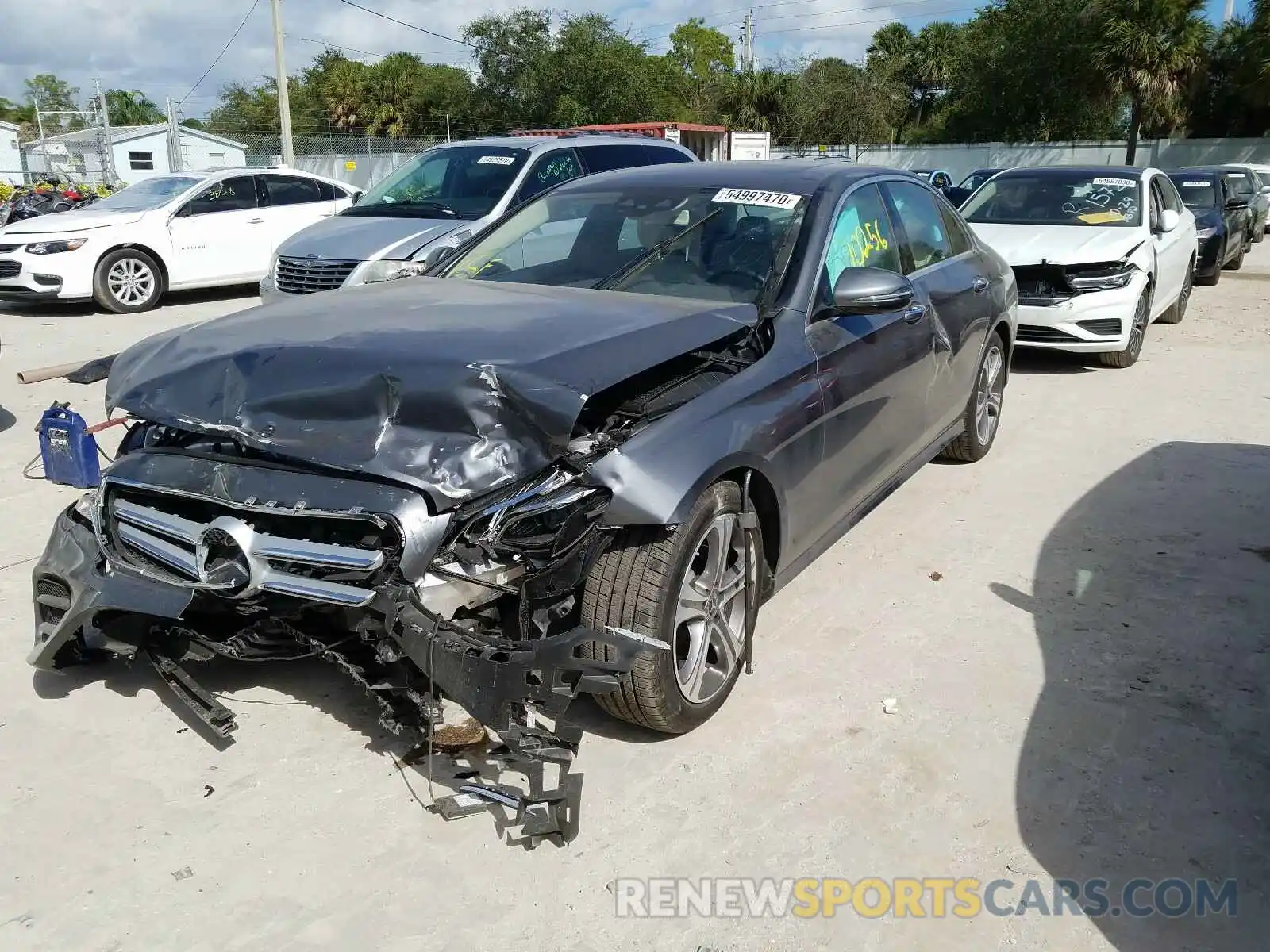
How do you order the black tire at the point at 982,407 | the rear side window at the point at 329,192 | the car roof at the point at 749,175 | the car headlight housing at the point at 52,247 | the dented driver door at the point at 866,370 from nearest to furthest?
the dented driver door at the point at 866,370 → the car roof at the point at 749,175 → the black tire at the point at 982,407 → the car headlight housing at the point at 52,247 → the rear side window at the point at 329,192

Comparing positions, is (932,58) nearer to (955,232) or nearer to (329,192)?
(329,192)

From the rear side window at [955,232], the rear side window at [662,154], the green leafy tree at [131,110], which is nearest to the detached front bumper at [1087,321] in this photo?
the rear side window at [955,232]

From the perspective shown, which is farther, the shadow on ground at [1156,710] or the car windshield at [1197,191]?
the car windshield at [1197,191]

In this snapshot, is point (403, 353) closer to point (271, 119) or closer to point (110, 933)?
point (110, 933)

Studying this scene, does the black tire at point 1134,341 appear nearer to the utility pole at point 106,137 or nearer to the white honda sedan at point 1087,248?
the white honda sedan at point 1087,248

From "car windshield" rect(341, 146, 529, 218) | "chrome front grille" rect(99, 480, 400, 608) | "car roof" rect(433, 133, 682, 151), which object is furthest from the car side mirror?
"car roof" rect(433, 133, 682, 151)

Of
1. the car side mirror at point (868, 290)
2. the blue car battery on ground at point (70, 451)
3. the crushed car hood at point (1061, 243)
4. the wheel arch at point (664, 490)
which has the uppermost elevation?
the car side mirror at point (868, 290)

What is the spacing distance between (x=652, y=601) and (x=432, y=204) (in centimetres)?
775

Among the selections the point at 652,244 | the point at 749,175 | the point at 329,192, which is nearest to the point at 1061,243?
the point at 749,175

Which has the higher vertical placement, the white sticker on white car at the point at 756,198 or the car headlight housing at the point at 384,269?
the white sticker on white car at the point at 756,198

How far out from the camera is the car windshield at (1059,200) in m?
9.55

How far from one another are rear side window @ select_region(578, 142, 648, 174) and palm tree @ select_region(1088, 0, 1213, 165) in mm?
30237

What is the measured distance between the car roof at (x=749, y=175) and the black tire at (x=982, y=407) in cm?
136

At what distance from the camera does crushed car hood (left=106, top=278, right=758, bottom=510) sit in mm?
2963
